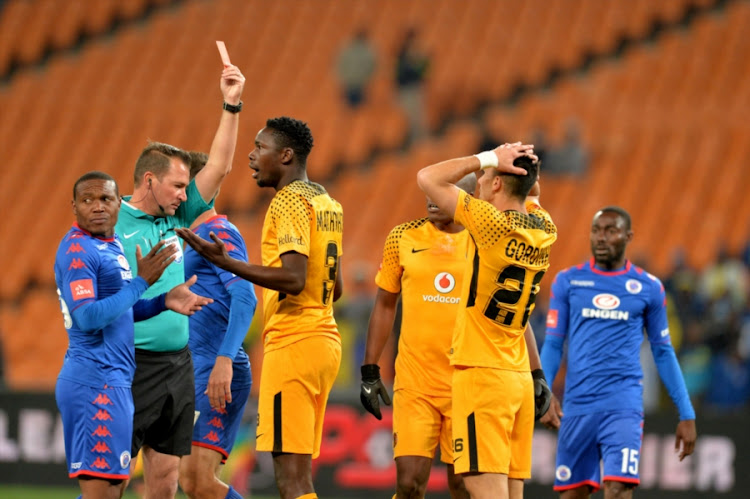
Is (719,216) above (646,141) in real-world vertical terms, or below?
below

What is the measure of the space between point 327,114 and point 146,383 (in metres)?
14.6

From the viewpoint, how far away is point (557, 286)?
344 inches

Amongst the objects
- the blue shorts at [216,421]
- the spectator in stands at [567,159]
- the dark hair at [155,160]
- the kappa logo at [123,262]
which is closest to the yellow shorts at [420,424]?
the blue shorts at [216,421]

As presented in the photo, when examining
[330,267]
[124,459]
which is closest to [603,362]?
[330,267]

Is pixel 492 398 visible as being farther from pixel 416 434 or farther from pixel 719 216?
pixel 719 216

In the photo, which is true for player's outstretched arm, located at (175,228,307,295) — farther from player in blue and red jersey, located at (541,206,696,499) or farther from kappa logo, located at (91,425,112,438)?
player in blue and red jersey, located at (541,206,696,499)

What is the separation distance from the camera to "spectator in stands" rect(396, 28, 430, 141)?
2041cm

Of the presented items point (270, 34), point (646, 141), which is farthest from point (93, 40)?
point (646, 141)

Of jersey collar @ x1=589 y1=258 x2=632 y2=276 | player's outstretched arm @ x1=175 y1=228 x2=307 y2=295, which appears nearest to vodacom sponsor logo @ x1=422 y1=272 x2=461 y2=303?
player's outstretched arm @ x1=175 y1=228 x2=307 y2=295

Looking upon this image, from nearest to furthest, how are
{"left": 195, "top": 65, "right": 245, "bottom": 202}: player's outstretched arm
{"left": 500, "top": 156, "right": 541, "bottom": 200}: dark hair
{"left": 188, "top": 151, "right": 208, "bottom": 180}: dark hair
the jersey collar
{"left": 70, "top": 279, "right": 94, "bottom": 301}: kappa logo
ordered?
{"left": 70, "top": 279, "right": 94, "bottom": 301}: kappa logo
{"left": 500, "top": 156, "right": 541, "bottom": 200}: dark hair
{"left": 195, "top": 65, "right": 245, "bottom": 202}: player's outstretched arm
{"left": 188, "top": 151, "right": 208, "bottom": 180}: dark hair
the jersey collar

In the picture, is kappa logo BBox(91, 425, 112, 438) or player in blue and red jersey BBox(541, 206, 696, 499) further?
player in blue and red jersey BBox(541, 206, 696, 499)

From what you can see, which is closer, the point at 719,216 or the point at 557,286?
the point at 557,286

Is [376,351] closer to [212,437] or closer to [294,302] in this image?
[294,302]

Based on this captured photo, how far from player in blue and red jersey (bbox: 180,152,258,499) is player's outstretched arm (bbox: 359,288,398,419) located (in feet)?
2.73
